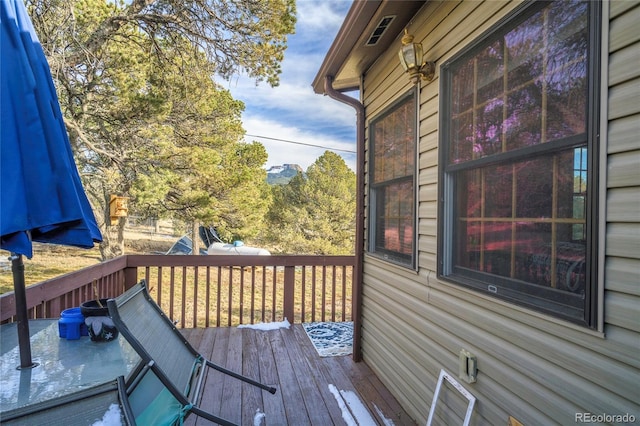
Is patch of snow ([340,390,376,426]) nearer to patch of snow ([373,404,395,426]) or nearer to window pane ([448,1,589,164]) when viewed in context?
patch of snow ([373,404,395,426])

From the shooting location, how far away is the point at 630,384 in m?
1.09

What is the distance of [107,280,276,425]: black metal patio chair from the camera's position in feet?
5.16

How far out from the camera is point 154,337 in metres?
1.94

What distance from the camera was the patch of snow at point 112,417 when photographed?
1.21m

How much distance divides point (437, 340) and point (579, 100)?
4.83 ft

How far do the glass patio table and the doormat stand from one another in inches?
88.7

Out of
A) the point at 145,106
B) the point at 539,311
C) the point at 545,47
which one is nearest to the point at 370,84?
the point at 545,47

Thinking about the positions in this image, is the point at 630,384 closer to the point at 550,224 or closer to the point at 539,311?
the point at 539,311

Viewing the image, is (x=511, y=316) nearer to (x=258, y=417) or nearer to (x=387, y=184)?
(x=387, y=184)

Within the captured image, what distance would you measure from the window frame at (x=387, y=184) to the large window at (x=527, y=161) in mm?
366

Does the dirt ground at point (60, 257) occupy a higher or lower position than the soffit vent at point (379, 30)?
lower

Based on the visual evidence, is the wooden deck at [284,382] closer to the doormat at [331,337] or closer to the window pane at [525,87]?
the doormat at [331,337]

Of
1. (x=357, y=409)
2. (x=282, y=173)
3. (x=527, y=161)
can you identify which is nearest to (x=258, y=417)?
(x=357, y=409)

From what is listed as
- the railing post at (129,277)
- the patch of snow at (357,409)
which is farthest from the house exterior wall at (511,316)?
the railing post at (129,277)
